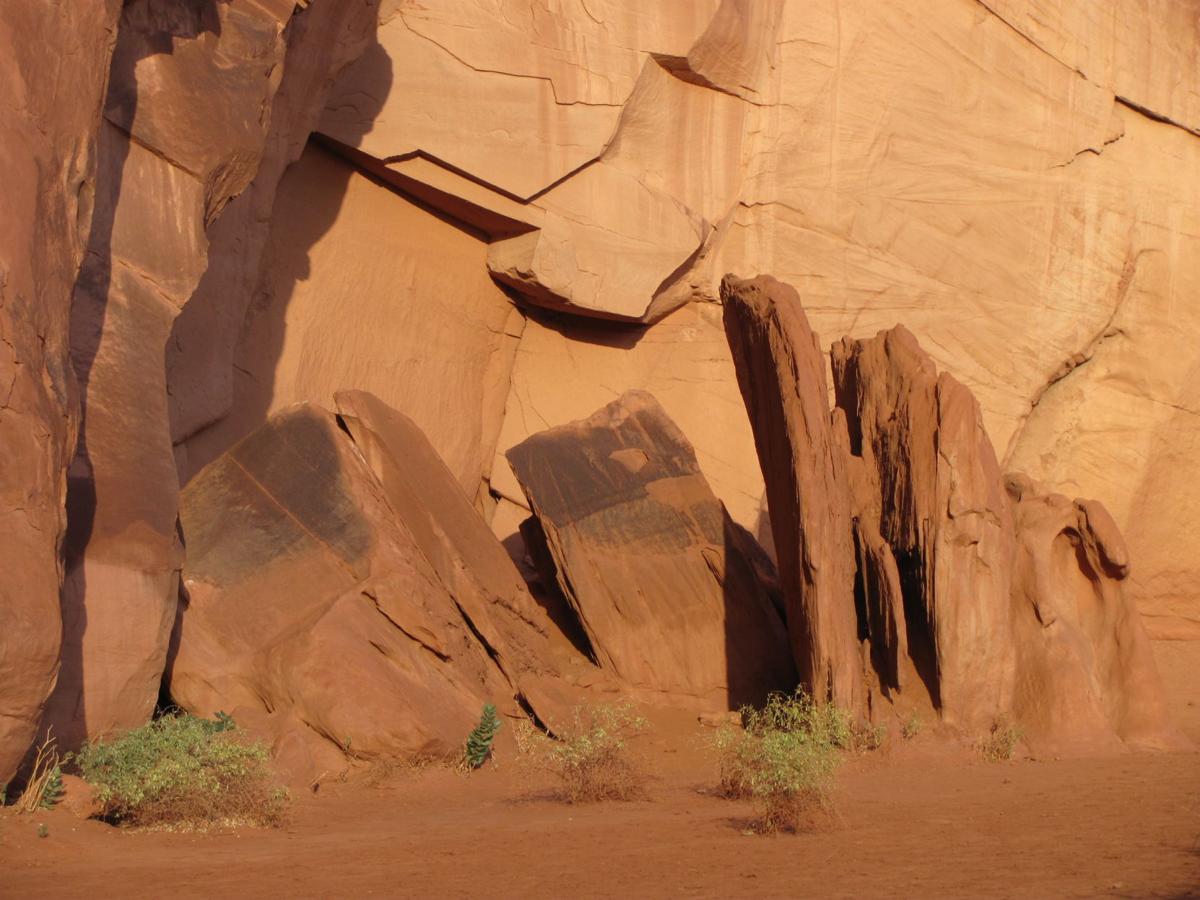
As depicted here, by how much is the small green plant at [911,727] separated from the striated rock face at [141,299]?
4.31 metres

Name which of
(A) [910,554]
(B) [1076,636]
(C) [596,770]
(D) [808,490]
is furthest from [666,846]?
(B) [1076,636]

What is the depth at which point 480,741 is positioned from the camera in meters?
8.75

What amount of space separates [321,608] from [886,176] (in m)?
8.05

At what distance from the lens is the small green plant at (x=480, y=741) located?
8.74 m

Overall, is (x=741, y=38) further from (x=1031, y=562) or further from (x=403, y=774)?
(x=403, y=774)

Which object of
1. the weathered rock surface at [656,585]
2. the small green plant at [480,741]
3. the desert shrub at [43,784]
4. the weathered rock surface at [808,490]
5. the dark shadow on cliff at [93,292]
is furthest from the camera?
the weathered rock surface at [656,585]

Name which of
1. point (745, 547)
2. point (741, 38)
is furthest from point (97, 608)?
point (741, 38)

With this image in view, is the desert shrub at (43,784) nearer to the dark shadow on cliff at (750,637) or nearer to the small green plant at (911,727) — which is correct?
the small green plant at (911,727)

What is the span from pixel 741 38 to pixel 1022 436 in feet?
16.2

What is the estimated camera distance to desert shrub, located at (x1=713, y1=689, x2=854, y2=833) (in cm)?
642

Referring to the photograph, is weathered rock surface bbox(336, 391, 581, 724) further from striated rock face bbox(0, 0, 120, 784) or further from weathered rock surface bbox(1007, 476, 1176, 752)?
striated rock face bbox(0, 0, 120, 784)

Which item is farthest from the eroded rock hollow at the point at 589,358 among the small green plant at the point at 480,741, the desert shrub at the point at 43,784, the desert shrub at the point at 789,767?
the desert shrub at the point at 43,784

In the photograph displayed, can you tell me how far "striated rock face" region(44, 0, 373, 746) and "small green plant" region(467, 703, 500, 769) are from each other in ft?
6.46

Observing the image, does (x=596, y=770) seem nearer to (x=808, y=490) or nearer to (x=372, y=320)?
(x=808, y=490)
